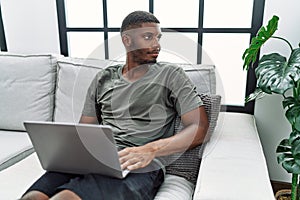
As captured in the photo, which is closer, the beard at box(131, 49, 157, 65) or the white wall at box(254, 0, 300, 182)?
the beard at box(131, 49, 157, 65)

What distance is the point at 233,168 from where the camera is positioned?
1.02 m

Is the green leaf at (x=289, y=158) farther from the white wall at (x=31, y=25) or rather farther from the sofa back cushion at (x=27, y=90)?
the white wall at (x=31, y=25)

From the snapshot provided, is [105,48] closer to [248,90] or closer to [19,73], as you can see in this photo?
[19,73]

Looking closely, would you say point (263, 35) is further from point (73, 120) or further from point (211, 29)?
point (73, 120)

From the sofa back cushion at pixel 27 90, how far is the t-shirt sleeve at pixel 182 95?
895mm

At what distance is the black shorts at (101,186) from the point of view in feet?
3.17

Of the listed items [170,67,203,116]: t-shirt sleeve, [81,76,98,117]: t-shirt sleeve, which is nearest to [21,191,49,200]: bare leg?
[81,76,98,117]: t-shirt sleeve

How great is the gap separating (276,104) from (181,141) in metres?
0.78

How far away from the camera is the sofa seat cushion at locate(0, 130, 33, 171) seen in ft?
4.77

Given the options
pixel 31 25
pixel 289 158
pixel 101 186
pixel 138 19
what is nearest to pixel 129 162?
pixel 101 186

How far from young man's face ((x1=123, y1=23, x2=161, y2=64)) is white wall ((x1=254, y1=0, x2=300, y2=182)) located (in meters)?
0.71

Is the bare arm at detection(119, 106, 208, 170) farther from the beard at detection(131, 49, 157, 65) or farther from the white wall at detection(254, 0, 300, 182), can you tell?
the white wall at detection(254, 0, 300, 182)

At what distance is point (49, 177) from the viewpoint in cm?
109

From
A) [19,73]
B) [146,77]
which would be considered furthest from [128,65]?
[19,73]
